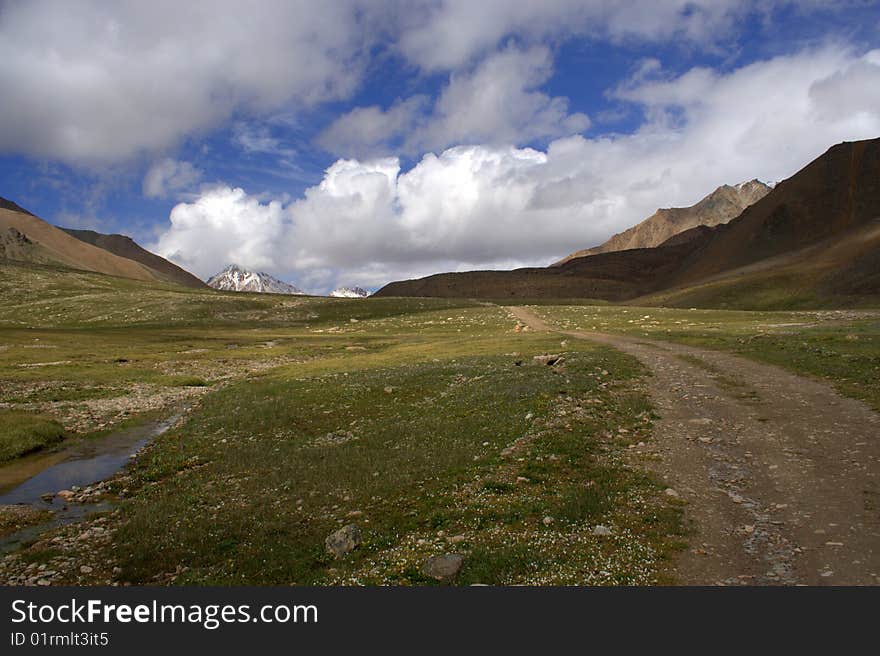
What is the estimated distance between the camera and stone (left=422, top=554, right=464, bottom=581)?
1125 cm

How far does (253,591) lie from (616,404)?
21.6 meters

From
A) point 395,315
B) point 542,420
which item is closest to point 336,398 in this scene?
point 542,420

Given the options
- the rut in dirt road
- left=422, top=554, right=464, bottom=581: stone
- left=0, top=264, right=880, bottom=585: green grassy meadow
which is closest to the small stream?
left=0, top=264, right=880, bottom=585: green grassy meadow

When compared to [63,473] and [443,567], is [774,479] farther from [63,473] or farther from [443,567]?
[63,473]

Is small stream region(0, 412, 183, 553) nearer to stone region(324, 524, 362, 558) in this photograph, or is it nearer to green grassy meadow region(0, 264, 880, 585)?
green grassy meadow region(0, 264, 880, 585)

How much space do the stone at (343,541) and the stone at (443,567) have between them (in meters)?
2.64

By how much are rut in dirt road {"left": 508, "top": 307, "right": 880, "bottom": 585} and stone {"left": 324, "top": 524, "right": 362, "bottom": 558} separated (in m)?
8.08

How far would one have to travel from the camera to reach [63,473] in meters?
24.7

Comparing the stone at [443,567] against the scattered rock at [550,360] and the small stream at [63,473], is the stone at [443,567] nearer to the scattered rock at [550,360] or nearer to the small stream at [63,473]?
the small stream at [63,473]

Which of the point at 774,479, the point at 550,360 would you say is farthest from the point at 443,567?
the point at 550,360

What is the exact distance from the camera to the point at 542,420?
79.4ft

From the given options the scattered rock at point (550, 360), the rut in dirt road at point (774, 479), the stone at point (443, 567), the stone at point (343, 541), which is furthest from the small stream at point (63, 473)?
the scattered rock at point (550, 360)

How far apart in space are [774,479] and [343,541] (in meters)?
13.2

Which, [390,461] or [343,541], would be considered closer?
[343,541]
